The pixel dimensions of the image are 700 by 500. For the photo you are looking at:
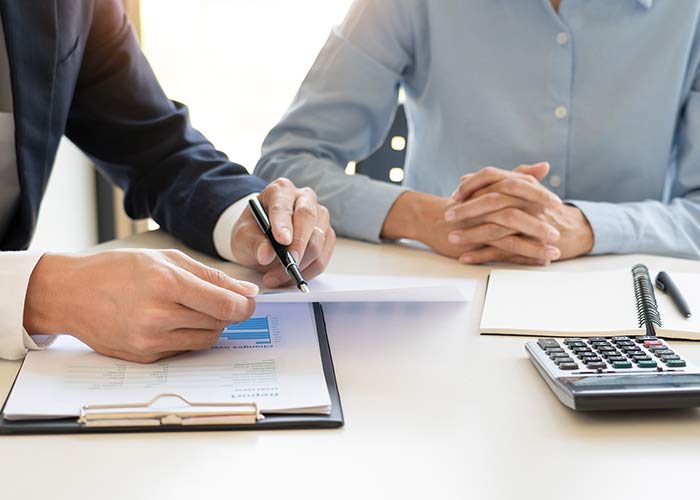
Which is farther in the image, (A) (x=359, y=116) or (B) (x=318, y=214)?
(A) (x=359, y=116)

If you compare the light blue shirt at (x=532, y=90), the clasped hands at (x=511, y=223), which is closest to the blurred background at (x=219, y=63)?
the light blue shirt at (x=532, y=90)

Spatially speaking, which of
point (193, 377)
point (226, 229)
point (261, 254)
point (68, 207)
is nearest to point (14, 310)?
point (193, 377)

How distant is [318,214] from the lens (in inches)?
42.3

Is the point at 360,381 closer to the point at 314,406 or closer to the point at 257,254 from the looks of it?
the point at 314,406

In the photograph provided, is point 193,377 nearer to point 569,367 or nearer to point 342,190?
point 569,367

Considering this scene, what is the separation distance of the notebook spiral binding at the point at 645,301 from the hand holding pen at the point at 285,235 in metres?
0.37

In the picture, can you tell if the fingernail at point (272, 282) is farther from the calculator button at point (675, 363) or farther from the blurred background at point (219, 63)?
the blurred background at point (219, 63)

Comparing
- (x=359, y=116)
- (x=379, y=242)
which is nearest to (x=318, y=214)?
(x=379, y=242)

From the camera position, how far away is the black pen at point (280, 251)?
3.05 ft

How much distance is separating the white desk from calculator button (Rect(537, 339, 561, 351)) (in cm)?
3

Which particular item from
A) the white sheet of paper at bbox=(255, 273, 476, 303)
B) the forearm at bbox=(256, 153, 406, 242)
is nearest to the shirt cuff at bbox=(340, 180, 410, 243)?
the forearm at bbox=(256, 153, 406, 242)

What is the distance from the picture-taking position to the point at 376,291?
83cm

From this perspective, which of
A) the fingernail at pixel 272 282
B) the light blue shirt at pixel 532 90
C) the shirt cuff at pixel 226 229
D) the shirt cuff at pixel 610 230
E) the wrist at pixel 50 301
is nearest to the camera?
the wrist at pixel 50 301

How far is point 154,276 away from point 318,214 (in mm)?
354
